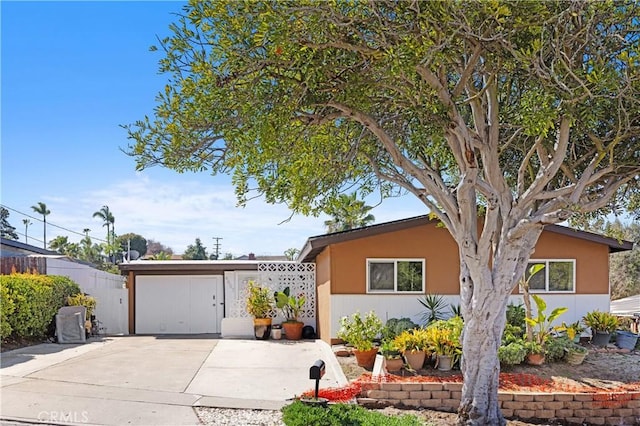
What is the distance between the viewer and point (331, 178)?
8.34 metres

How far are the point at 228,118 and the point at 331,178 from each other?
254 centimetres

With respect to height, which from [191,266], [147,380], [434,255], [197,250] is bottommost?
[147,380]

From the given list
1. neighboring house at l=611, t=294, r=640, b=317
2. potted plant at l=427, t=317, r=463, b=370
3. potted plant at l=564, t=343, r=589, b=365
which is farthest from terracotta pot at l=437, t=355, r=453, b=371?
neighboring house at l=611, t=294, r=640, b=317

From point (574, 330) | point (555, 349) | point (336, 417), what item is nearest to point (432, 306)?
point (574, 330)

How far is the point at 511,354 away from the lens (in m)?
9.68

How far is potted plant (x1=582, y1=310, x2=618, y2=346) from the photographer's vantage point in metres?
12.8

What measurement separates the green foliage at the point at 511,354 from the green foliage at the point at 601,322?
4.27m

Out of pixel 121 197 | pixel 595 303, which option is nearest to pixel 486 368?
pixel 595 303

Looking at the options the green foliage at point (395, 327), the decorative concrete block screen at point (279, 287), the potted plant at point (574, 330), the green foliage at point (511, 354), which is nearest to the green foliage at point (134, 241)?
the decorative concrete block screen at point (279, 287)

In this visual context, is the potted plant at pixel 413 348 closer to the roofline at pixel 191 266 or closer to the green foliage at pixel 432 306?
the green foliage at pixel 432 306

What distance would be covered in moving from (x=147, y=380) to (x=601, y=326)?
10.5 metres

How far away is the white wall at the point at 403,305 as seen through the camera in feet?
43.7

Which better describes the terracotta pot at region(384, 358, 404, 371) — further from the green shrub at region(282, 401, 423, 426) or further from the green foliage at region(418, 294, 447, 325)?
the green foliage at region(418, 294, 447, 325)

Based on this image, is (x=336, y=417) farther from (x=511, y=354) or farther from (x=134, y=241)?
(x=134, y=241)
